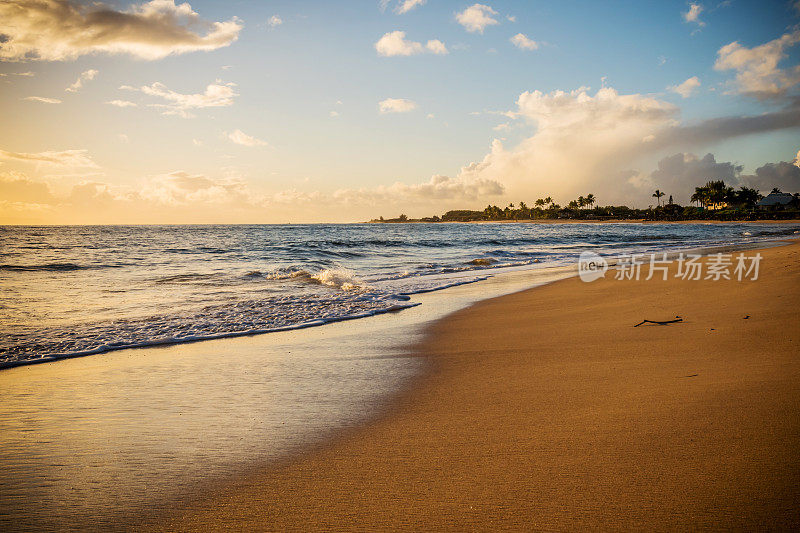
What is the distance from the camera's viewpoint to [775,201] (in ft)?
412

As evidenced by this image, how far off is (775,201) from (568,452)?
167m

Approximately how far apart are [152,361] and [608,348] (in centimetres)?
549

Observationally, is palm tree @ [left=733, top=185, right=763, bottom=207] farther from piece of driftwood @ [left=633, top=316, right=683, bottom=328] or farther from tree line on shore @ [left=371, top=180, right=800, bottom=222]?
piece of driftwood @ [left=633, top=316, right=683, bottom=328]

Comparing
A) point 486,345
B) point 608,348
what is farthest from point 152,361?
point 608,348

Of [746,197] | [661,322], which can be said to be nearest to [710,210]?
[746,197]

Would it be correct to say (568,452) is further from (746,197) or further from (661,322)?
(746,197)


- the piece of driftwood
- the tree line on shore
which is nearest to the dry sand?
the piece of driftwood

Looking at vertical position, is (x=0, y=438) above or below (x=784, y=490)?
below

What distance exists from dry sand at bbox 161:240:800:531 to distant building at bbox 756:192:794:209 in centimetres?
15359

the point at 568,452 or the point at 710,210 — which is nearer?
the point at 568,452

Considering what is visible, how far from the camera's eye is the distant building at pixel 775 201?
393ft

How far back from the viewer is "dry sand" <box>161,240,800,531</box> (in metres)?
1.97

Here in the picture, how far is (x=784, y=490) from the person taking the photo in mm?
2010

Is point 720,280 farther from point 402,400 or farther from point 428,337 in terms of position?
point 402,400
